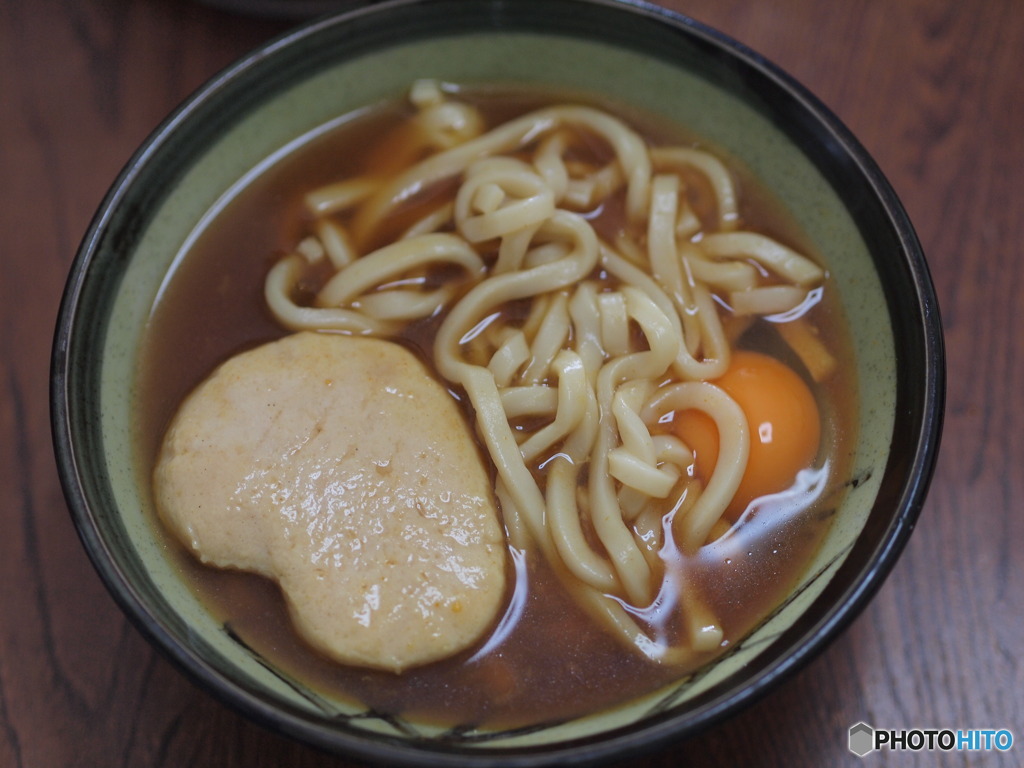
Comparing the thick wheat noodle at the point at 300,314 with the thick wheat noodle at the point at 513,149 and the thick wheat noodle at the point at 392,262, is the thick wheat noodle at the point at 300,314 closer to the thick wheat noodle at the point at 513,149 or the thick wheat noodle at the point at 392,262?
the thick wheat noodle at the point at 392,262

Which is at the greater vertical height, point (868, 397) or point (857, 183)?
point (857, 183)

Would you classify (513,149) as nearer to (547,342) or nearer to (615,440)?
(547,342)

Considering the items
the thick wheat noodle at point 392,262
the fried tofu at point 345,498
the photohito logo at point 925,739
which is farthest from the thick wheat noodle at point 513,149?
the photohito logo at point 925,739

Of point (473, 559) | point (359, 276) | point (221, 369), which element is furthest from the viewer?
point (359, 276)

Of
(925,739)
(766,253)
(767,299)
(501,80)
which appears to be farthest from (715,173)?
(925,739)

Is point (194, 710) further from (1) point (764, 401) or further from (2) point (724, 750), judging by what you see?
(1) point (764, 401)

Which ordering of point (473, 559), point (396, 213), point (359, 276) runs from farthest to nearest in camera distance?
point (396, 213)
point (359, 276)
point (473, 559)

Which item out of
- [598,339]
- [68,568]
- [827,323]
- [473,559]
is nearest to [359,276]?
[598,339]
